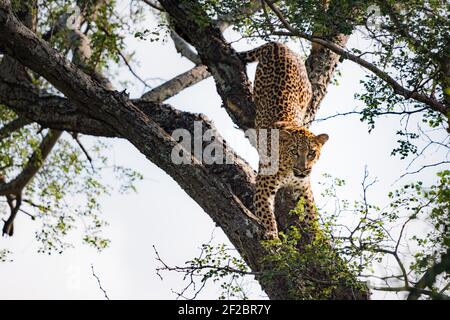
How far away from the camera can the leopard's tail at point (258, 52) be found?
36.3 feet

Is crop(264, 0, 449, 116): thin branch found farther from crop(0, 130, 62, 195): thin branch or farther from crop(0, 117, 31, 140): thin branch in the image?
crop(0, 130, 62, 195): thin branch

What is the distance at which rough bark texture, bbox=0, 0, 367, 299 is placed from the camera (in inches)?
346

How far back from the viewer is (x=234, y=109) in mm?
10641

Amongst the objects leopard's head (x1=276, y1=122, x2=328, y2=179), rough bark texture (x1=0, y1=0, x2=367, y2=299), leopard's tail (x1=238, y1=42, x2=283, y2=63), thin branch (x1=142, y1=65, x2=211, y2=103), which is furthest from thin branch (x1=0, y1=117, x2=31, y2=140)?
leopard's head (x1=276, y1=122, x2=328, y2=179)

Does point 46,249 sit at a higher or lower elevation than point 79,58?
lower

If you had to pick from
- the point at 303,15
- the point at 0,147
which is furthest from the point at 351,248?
the point at 0,147

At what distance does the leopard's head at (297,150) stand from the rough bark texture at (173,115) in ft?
1.03

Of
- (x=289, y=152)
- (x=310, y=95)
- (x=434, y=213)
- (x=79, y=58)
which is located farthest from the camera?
(x=79, y=58)

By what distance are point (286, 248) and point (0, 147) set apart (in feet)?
21.4

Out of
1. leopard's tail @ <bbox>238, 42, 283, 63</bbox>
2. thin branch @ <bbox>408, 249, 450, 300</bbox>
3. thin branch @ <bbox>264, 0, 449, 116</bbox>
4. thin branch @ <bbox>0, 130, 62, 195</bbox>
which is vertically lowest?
thin branch @ <bbox>408, 249, 450, 300</bbox>

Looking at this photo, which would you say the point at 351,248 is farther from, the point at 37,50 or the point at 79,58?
the point at 79,58

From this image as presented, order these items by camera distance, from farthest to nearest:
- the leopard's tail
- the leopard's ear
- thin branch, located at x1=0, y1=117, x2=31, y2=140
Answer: thin branch, located at x1=0, y1=117, x2=31, y2=140 → the leopard's tail → the leopard's ear

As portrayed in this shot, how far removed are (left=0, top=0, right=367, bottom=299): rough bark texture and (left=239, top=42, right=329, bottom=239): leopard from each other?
0.17 m
